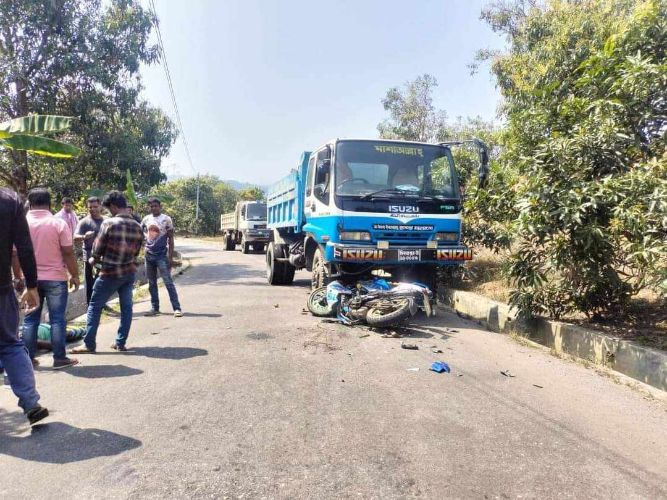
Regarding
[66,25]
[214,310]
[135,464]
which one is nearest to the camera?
[135,464]

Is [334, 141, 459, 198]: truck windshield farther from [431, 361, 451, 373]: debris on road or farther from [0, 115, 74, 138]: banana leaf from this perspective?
[0, 115, 74, 138]: banana leaf

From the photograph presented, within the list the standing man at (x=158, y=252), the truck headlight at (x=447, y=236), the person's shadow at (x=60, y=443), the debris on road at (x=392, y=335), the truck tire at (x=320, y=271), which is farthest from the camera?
the truck tire at (x=320, y=271)

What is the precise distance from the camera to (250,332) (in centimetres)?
632

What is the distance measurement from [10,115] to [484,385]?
1454cm

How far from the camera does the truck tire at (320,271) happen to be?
7.61m

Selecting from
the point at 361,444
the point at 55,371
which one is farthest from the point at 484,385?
the point at 55,371

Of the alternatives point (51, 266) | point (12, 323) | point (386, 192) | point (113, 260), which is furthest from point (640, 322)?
point (51, 266)

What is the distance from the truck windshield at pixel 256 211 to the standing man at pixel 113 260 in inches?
696

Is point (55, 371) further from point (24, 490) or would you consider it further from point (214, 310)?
point (214, 310)

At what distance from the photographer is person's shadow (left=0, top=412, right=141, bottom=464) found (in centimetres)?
293

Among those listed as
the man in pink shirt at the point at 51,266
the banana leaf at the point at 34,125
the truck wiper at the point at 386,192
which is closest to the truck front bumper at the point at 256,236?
the truck wiper at the point at 386,192

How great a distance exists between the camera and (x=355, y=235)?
701cm

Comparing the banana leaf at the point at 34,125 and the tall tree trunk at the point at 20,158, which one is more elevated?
the tall tree trunk at the point at 20,158

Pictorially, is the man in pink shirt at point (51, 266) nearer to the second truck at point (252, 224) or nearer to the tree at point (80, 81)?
the tree at point (80, 81)
